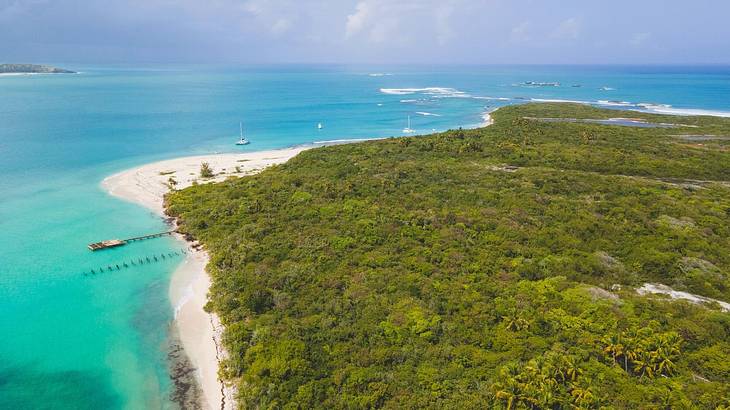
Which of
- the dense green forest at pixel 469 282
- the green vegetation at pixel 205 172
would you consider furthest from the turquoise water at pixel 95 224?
the green vegetation at pixel 205 172

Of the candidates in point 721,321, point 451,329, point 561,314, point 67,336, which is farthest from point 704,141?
point 67,336

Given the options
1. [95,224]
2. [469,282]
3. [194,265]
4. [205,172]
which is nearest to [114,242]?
[95,224]

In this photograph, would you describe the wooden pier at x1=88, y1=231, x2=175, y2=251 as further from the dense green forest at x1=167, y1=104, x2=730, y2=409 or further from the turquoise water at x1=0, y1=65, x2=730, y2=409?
the dense green forest at x1=167, y1=104, x2=730, y2=409

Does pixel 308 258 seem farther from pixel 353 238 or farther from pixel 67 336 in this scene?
pixel 67 336

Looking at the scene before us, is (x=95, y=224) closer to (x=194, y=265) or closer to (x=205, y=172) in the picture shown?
(x=194, y=265)

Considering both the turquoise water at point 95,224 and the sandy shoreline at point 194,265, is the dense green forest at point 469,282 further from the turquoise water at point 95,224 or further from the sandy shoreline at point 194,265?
the turquoise water at point 95,224

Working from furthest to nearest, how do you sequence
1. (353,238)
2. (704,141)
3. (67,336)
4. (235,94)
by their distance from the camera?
(235,94)
(704,141)
(353,238)
(67,336)
